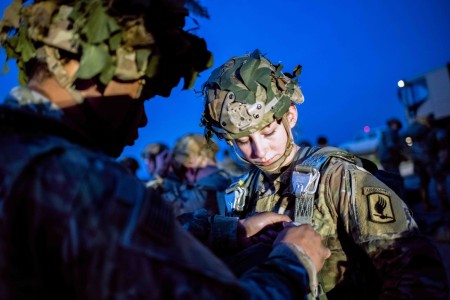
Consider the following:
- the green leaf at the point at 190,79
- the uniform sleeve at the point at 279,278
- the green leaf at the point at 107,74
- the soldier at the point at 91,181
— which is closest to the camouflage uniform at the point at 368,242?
the soldier at the point at 91,181

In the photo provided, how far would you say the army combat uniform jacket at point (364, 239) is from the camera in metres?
1.85

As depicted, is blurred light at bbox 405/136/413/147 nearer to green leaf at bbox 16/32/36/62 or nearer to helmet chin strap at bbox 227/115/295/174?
helmet chin strap at bbox 227/115/295/174

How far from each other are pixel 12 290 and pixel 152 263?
1.49 ft

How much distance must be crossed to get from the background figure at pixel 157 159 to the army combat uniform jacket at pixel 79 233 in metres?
7.13

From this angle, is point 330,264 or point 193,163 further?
point 193,163

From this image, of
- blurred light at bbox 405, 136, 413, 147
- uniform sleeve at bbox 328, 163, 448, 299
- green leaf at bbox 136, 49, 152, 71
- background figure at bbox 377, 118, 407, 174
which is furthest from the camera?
blurred light at bbox 405, 136, 413, 147

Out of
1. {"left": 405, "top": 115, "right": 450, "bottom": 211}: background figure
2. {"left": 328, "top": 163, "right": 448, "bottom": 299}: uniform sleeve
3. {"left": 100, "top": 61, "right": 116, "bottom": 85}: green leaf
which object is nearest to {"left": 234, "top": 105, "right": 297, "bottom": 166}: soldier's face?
{"left": 328, "top": 163, "right": 448, "bottom": 299}: uniform sleeve

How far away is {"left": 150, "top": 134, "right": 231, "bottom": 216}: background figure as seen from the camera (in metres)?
5.96

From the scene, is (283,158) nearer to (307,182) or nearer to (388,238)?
(307,182)

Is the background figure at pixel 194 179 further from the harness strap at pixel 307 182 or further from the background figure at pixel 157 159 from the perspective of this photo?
the harness strap at pixel 307 182

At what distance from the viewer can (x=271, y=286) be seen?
1.28m

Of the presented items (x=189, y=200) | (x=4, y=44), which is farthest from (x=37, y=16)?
(x=189, y=200)

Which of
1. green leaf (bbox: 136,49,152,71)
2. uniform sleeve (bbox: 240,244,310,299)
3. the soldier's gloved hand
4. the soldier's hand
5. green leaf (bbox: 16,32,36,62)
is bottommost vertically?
uniform sleeve (bbox: 240,244,310,299)

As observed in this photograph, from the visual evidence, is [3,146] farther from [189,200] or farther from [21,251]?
[189,200]
